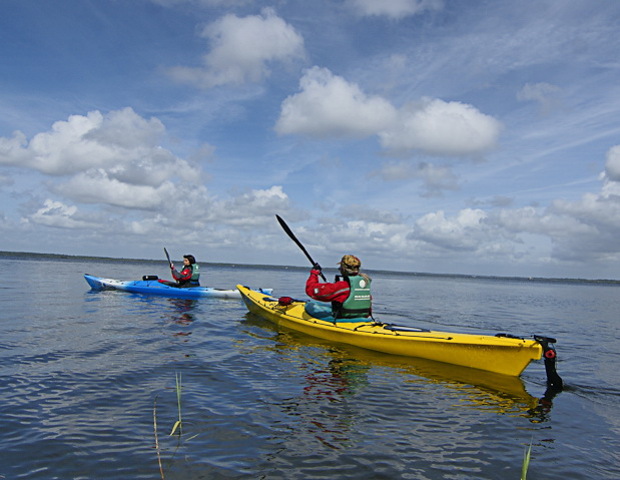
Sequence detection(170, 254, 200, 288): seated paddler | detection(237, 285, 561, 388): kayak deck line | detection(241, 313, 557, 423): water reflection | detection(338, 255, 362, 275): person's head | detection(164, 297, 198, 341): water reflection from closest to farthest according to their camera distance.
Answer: detection(241, 313, 557, 423): water reflection
detection(237, 285, 561, 388): kayak deck line
detection(338, 255, 362, 275): person's head
detection(164, 297, 198, 341): water reflection
detection(170, 254, 200, 288): seated paddler

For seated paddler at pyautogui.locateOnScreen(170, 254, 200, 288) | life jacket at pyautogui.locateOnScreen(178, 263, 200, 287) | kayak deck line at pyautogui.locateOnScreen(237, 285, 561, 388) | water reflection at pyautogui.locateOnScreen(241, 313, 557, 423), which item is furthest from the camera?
life jacket at pyautogui.locateOnScreen(178, 263, 200, 287)

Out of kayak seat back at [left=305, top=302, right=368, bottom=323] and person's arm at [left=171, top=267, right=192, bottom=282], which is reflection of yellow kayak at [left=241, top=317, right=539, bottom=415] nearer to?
kayak seat back at [left=305, top=302, right=368, bottom=323]

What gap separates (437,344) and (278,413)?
4154mm

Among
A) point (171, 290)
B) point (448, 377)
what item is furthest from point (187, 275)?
point (448, 377)

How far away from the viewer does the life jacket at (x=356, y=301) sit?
31.8 ft

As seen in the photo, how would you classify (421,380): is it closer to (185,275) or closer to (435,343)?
(435,343)

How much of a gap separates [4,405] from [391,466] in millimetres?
A: 4990

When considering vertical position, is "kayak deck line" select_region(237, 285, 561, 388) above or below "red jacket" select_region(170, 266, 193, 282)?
below

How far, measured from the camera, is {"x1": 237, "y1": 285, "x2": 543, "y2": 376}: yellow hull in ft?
25.0

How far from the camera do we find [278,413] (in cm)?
565

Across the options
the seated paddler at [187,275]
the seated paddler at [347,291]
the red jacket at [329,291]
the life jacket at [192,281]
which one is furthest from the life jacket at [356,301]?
the life jacket at [192,281]

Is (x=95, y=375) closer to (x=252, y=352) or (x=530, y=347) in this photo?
(x=252, y=352)

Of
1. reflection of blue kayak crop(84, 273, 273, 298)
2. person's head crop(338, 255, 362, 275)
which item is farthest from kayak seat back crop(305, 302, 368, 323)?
reflection of blue kayak crop(84, 273, 273, 298)

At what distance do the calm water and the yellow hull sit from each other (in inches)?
8.8
